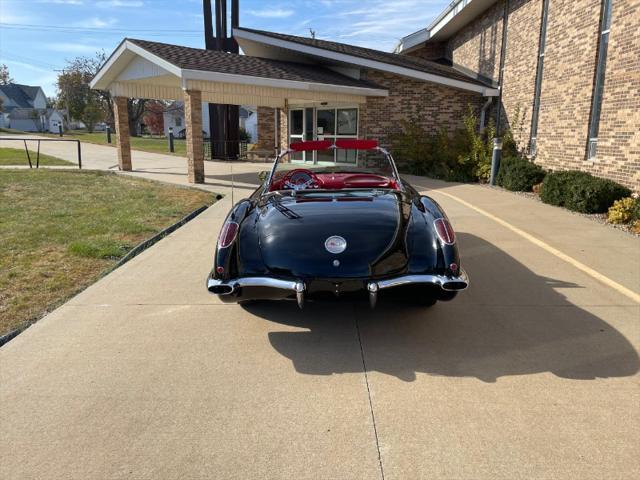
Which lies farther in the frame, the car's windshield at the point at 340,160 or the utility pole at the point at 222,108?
the utility pole at the point at 222,108

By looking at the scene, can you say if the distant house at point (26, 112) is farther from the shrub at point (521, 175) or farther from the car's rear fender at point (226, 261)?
the car's rear fender at point (226, 261)

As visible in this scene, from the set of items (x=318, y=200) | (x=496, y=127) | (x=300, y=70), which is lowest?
(x=318, y=200)

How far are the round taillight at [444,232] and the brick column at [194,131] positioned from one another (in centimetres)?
957

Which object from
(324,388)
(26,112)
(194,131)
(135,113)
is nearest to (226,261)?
(324,388)

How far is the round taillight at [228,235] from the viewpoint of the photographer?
3668 millimetres

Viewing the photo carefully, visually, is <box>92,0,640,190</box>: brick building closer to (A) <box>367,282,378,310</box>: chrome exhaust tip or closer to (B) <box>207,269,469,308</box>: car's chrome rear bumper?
(B) <box>207,269,469,308</box>: car's chrome rear bumper

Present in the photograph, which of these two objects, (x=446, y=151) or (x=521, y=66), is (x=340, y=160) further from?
(x=521, y=66)

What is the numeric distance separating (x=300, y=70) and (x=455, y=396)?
14.4 metres

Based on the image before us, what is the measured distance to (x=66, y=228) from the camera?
7.29 m

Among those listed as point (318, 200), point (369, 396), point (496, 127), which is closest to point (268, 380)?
point (369, 396)

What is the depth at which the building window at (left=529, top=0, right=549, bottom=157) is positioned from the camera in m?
12.2

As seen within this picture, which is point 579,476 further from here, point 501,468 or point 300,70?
point 300,70

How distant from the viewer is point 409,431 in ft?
8.54

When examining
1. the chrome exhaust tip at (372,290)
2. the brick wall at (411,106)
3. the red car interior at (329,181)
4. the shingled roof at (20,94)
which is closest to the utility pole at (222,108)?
the brick wall at (411,106)
